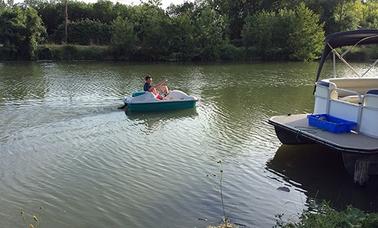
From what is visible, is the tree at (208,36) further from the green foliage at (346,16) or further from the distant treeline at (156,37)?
the green foliage at (346,16)

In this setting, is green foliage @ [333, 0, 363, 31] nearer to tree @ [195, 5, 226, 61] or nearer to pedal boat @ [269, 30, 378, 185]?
tree @ [195, 5, 226, 61]

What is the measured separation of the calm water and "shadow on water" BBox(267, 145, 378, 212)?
25mm

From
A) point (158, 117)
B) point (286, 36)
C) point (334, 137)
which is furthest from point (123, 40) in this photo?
point (334, 137)

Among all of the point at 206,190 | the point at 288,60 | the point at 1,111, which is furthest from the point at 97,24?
the point at 206,190

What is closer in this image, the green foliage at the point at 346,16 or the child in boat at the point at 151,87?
the child in boat at the point at 151,87

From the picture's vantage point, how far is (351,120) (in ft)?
37.0

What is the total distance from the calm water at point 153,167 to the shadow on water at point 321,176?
0.08ft

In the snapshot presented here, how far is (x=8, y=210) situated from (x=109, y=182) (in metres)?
2.26

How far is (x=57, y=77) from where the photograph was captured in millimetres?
30906

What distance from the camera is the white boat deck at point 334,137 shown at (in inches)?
381

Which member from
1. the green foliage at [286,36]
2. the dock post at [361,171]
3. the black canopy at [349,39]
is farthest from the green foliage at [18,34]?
the dock post at [361,171]

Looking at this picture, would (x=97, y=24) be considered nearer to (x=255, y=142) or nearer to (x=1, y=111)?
(x=1, y=111)

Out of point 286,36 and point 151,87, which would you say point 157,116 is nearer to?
point 151,87

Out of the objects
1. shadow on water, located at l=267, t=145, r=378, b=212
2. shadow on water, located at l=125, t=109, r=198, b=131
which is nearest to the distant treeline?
shadow on water, located at l=125, t=109, r=198, b=131
